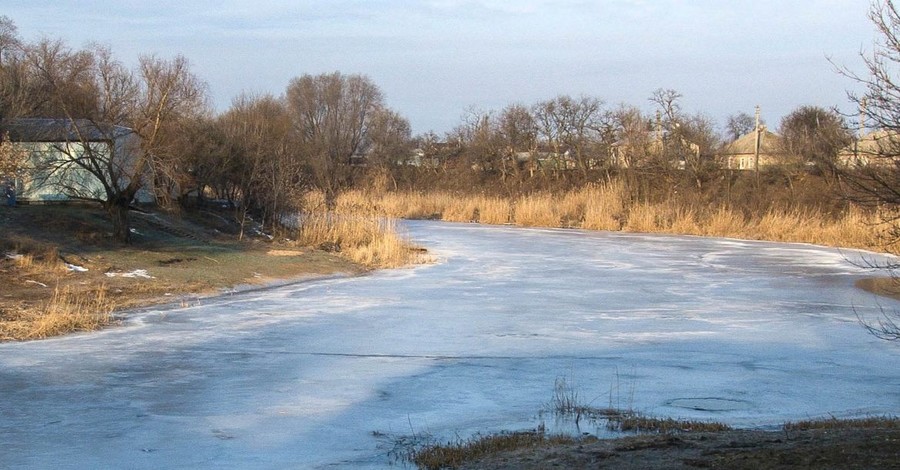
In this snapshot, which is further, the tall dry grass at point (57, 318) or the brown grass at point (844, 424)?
the tall dry grass at point (57, 318)

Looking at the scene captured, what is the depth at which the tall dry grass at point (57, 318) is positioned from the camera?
11.4m

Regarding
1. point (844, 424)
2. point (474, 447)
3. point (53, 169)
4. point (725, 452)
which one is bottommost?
point (474, 447)

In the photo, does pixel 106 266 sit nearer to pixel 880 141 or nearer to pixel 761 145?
pixel 880 141

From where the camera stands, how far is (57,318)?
38.8ft

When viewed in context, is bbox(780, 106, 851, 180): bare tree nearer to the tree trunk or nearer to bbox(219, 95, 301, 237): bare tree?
bbox(219, 95, 301, 237): bare tree

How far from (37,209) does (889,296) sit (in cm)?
1638

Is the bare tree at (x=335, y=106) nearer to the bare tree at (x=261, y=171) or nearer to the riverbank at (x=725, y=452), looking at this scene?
the bare tree at (x=261, y=171)

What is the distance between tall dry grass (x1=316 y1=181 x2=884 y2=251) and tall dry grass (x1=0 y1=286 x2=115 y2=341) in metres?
12.7

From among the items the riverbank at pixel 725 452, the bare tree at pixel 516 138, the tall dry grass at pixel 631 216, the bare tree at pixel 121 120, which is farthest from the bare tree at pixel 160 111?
the bare tree at pixel 516 138

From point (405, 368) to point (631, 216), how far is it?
25.7 metres

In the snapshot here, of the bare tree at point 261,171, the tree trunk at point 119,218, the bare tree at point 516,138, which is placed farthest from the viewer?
the bare tree at point 516,138

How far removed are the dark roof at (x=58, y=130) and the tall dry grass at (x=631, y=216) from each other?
832 cm

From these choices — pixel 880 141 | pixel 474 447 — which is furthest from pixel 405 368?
pixel 880 141

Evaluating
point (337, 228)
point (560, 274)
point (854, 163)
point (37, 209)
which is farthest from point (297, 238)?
point (854, 163)
